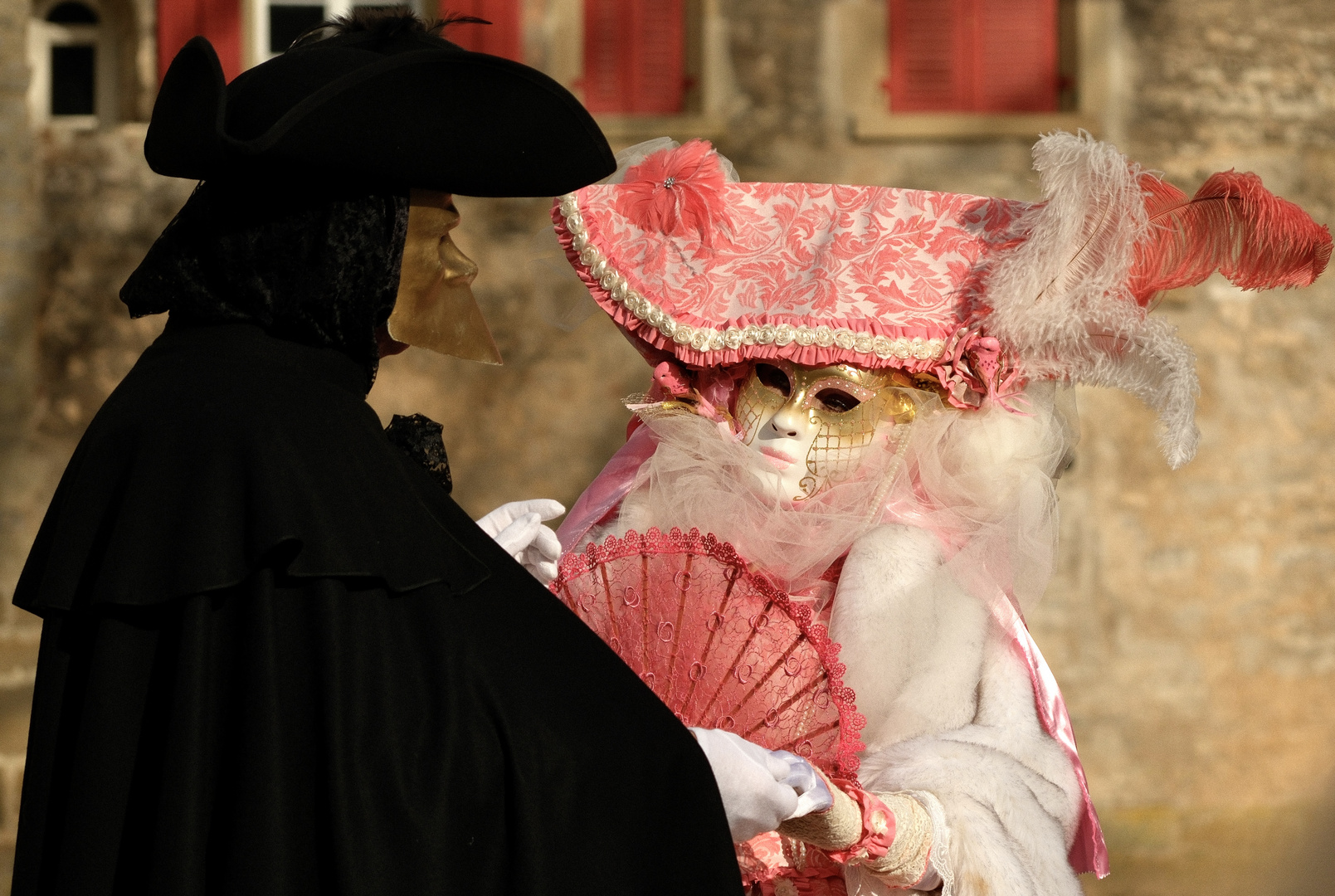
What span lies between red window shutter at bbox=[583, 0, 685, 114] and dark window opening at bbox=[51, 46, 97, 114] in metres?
2.13

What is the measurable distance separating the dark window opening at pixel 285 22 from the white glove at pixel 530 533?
4.12 metres

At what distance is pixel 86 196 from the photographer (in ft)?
18.9

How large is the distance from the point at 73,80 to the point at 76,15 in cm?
30

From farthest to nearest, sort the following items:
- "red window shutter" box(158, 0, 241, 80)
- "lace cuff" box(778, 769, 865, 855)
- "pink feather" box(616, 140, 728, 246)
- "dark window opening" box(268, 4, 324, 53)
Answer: "dark window opening" box(268, 4, 324, 53) → "red window shutter" box(158, 0, 241, 80) → "pink feather" box(616, 140, 728, 246) → "lace cuff" box(778, 769, 865, 855)

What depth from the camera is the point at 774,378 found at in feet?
8.66

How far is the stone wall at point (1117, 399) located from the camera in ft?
18.9

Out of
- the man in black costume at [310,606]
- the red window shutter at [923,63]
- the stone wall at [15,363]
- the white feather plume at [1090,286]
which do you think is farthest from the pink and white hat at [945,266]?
the stone wall at [15,363]

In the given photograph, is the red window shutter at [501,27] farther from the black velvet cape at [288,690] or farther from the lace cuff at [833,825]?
the black velvet cape at [288,690]

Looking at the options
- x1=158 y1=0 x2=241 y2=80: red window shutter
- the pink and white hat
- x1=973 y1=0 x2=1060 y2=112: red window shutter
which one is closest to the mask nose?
the pink and white hat

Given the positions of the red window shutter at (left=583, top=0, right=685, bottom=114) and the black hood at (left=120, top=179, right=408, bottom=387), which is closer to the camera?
the black hood at (left=120, top=179, right=408, bottom=387)

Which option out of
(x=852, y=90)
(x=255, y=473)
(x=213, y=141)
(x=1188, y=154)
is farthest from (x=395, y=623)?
(x=1188, y=154)

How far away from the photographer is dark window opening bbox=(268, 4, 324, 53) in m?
6.01

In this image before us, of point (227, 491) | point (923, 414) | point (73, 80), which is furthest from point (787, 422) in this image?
point (73, 80)

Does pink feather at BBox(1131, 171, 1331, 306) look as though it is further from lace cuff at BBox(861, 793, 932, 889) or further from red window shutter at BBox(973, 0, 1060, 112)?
red window shutter at BBox(973, 0, 1060, 112)
